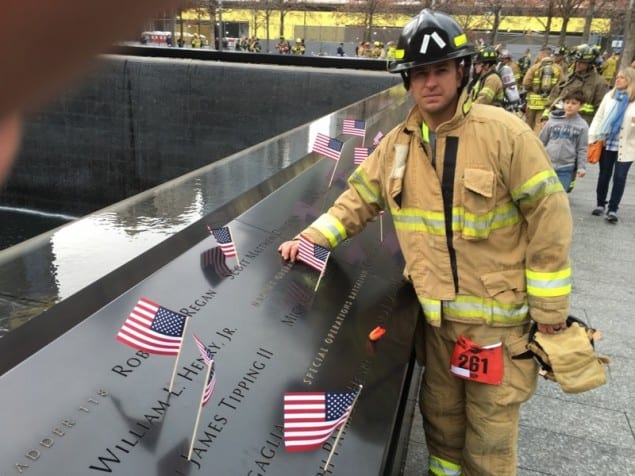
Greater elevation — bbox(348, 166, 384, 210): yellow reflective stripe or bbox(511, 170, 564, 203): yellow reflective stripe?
bbox(511, 170, 564, 203): yellow reflective stripe

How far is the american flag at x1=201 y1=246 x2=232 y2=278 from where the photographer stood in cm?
251

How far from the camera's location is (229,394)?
180cm

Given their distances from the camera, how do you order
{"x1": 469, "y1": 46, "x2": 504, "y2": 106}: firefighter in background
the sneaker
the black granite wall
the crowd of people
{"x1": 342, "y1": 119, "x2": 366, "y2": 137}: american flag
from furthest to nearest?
the black granite wall
{"x1": 469, "y1": 46, "x2": 504, "y2": 106}: firefighter in background
the sneaker
the crowd of people
{"x1": 342, "y1": 119, "x2": 366, "y2": 137}: american flag

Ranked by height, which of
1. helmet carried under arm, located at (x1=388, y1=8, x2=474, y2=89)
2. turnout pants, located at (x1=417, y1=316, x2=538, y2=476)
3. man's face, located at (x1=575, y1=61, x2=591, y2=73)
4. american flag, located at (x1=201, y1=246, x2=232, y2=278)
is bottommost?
turnout pants, located at (x1=417, y1=316, x2=538, y2=476)

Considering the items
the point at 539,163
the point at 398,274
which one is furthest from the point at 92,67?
the point at 398,274

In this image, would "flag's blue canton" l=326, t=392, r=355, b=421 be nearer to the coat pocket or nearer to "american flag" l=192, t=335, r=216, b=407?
"american flag" l=192, t=335, r=216, b=407

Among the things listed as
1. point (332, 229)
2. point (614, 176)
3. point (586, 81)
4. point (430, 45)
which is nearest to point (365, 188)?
point (332, 229)

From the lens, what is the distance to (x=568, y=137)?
5.91 metres

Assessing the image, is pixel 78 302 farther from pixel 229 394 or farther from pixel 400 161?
pixel 400 161

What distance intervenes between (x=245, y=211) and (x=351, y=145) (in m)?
2.34

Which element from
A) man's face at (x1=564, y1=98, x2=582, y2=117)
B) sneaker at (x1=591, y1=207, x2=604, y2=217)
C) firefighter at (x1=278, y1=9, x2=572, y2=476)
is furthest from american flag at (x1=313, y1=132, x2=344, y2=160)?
sneaker at (x1=591, y1=207, x2=604, y2=217)

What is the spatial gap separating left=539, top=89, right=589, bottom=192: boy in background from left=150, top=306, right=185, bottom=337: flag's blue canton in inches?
Answer: 203

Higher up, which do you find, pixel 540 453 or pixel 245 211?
pixel 245 211

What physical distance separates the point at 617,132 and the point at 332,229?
5424mm
